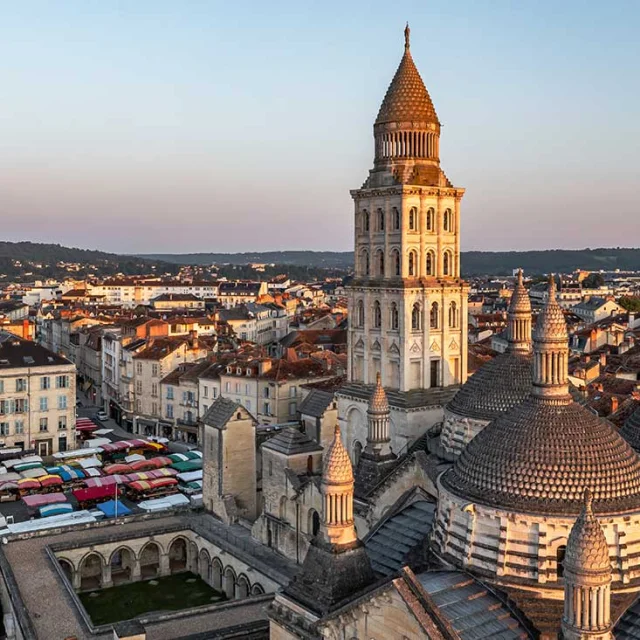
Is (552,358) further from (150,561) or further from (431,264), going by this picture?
(150,561)

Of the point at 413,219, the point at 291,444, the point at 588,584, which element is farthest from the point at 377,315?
the point at 588,584

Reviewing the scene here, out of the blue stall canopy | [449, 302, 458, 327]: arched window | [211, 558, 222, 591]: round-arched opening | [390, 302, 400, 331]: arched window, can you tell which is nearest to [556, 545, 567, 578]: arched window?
[390, 302, 400, 331]: arched window

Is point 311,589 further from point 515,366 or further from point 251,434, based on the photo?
point 251,434

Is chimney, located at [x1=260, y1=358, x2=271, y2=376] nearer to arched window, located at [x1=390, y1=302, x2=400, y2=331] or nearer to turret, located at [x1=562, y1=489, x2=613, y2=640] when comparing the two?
arched window, located at [x1=390, y1=302, x2=400, y2=331]

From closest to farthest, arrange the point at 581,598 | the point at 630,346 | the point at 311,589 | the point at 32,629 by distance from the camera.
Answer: the point at 581,598 → the point at 311,589 → the point at 32,629 → the point at 630,346

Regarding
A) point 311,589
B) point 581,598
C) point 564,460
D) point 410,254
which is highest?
point 410,254

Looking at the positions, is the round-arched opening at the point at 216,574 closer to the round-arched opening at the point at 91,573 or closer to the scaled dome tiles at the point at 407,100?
the round-arched opening at the point at 91,573

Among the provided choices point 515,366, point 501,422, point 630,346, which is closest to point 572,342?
point 630,346
